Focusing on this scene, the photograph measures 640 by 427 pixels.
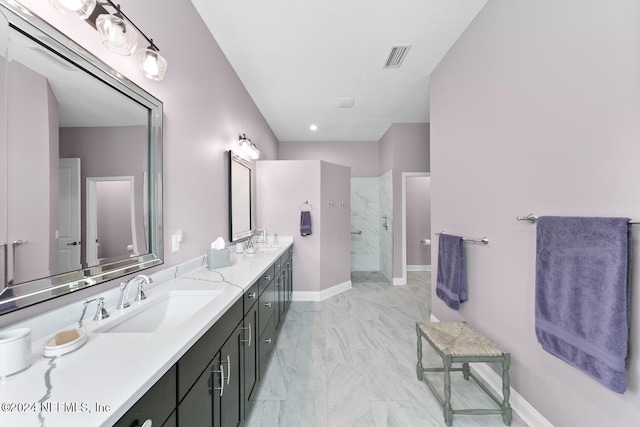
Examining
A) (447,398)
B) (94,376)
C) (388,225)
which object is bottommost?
(447,398)

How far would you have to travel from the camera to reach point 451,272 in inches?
84.1

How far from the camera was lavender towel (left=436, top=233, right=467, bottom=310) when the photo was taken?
204cm

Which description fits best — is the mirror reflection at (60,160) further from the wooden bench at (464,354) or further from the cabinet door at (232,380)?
the wooden bench at (464,354)

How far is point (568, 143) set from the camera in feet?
4.08

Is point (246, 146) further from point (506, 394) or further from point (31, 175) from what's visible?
point (506, 394)

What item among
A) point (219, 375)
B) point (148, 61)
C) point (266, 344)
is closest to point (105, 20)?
point (148, 61)

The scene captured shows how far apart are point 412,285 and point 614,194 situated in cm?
352

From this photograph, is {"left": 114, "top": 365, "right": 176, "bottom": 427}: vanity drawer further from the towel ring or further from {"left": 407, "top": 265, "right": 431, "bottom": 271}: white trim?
{"left": 407, "top": 265, "right": 431, "bottom": 271}: white trim

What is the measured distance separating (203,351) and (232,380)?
0.40 m

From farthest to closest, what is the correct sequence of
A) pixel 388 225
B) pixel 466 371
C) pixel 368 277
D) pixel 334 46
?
pixel 368 277, pixel 388 225, pixel 334 46, pixel 466 371

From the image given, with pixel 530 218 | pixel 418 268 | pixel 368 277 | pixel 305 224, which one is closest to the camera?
pixel 530 218

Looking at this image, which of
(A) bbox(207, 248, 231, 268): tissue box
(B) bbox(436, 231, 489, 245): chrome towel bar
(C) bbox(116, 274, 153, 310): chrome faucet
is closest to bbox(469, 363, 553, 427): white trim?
(B) bbox(436, 231, 489, 245): chrome towel bar

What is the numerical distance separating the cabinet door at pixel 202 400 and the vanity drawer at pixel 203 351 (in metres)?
0.03

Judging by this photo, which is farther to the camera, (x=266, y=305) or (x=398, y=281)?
(x=398, y=281)
